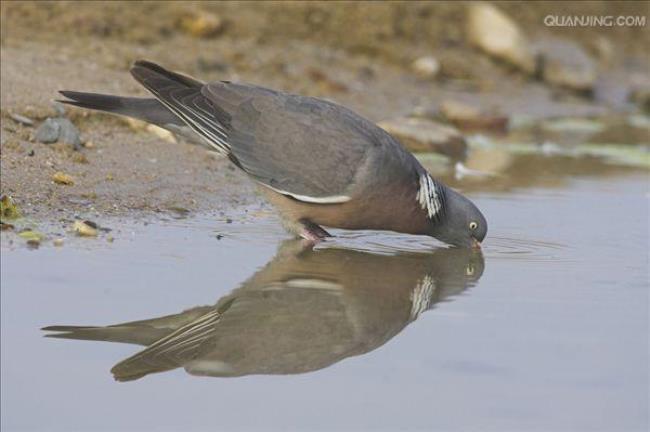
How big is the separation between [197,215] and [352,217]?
935mm

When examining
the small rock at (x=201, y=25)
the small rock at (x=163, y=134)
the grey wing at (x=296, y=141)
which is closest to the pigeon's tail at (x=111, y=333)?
the grey wing at (x=296, y=141)

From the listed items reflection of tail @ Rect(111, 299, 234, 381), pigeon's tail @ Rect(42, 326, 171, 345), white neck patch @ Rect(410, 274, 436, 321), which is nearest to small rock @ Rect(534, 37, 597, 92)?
white neck patch @ Rect(410, 274, 436, 321)

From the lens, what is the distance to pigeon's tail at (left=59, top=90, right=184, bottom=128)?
6.39 metres

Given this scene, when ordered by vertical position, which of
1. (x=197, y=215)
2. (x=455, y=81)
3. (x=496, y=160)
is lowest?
(x=197, y=215)

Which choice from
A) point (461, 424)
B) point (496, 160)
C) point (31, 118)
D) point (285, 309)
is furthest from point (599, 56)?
point (461, 424)

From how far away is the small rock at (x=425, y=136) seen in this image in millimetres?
9023

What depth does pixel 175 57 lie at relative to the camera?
33.8 feet

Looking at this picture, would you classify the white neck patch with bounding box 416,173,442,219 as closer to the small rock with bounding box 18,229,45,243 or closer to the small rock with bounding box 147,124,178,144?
the small rock with bounding box 18,229,45,243

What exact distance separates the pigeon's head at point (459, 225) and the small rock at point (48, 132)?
2.39 m

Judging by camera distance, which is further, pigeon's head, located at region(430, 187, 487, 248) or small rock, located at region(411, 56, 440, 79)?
small rock, located at region(411, 56, 440, 79)

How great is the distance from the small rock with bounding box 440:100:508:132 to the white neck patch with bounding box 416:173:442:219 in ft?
14.4

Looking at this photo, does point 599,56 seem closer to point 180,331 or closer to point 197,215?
point 197,215

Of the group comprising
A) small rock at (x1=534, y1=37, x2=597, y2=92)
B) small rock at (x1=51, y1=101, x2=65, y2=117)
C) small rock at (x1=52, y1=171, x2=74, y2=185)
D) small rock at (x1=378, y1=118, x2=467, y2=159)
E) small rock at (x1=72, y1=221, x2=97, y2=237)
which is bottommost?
small rock at (x1=72, y1=221, x2=97, y2=237)

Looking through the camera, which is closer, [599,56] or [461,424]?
[461,424]
